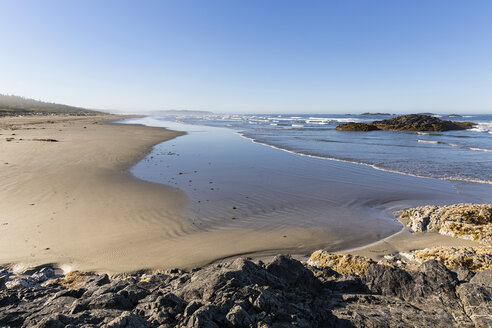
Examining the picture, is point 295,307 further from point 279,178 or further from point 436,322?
point 279,178

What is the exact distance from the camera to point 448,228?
6891mm

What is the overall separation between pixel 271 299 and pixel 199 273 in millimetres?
1368

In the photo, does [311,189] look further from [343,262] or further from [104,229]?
[104,229]

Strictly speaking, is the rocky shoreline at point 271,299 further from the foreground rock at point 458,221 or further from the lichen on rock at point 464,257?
the foreground rock at point 458,221

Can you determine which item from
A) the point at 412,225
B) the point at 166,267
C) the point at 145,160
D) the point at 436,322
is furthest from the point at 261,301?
the point at 145,160

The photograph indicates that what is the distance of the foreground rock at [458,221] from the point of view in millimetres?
6500

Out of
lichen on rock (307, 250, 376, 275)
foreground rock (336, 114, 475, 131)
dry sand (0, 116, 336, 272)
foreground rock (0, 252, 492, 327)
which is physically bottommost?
dry sand (0, 116, 336, 272)

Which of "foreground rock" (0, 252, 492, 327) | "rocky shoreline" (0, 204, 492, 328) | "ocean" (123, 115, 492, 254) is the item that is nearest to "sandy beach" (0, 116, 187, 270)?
"ocean" (123, 115, 492, 254)

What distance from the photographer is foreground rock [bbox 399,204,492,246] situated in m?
6.50

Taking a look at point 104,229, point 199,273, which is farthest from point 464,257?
point 104,229

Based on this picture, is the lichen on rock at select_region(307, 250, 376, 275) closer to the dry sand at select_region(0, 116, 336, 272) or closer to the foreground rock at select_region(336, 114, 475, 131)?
the dry sand at select_region(0, 116, 336, 272)

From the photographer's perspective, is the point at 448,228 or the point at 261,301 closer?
the point at 261,301

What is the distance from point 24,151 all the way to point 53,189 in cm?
1011

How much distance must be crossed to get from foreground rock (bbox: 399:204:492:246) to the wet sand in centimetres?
69
